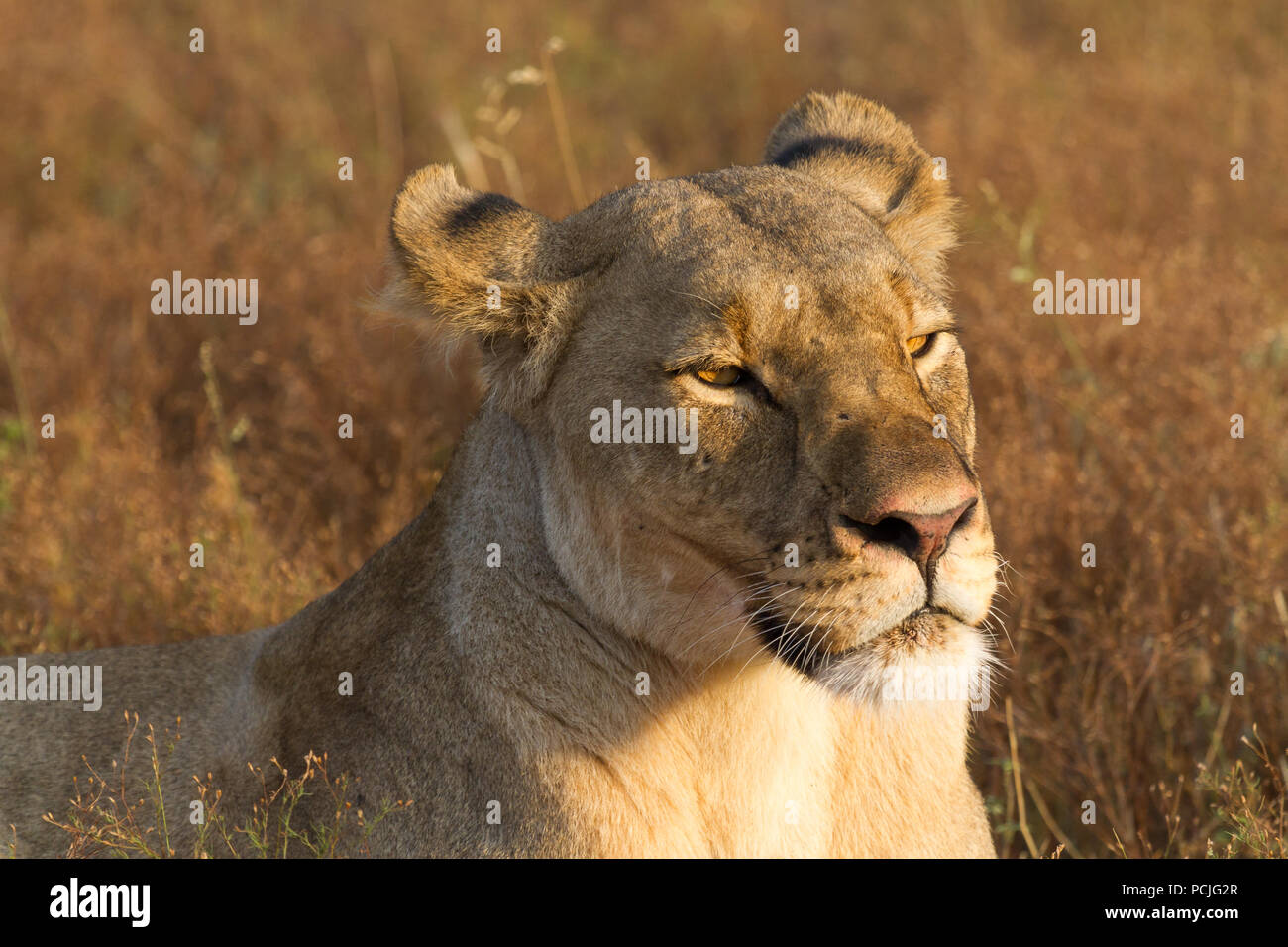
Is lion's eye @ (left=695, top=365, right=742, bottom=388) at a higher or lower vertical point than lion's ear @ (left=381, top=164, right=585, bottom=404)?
lower

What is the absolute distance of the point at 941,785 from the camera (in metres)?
3.51

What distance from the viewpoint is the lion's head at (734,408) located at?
2.97 metres

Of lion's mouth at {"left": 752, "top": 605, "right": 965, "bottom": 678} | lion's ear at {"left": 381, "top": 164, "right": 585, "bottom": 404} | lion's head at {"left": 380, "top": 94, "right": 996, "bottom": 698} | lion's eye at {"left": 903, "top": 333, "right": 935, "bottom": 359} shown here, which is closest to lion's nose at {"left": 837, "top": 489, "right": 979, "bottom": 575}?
lion's head at {"left": 380, "top": 94, "right": 996, "bottom": 698}

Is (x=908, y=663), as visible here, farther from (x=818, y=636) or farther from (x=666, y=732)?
(x=666, y=732)

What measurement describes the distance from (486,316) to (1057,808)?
262cm

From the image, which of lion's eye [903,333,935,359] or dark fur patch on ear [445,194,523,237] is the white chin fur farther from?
dark fur patch on ear [445,194,523,237]

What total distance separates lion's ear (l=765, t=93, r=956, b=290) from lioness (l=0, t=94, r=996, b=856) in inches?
11.7

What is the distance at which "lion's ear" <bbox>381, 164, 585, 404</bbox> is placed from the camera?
138 inches

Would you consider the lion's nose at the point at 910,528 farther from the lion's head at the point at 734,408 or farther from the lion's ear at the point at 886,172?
the lion's ear at the point at 886,172

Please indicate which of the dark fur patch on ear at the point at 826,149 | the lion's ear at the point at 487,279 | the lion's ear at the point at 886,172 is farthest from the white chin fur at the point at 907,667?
the dark fur patch on ear at the point at 826,149

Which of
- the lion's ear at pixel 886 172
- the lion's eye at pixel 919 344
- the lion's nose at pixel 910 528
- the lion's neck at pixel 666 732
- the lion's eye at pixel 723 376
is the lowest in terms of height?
the lion's neck at pixel 666 732

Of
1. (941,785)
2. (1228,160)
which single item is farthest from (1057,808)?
(1228,160)

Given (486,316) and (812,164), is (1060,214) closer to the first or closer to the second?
(812,164)

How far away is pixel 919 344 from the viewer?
11.2ft
